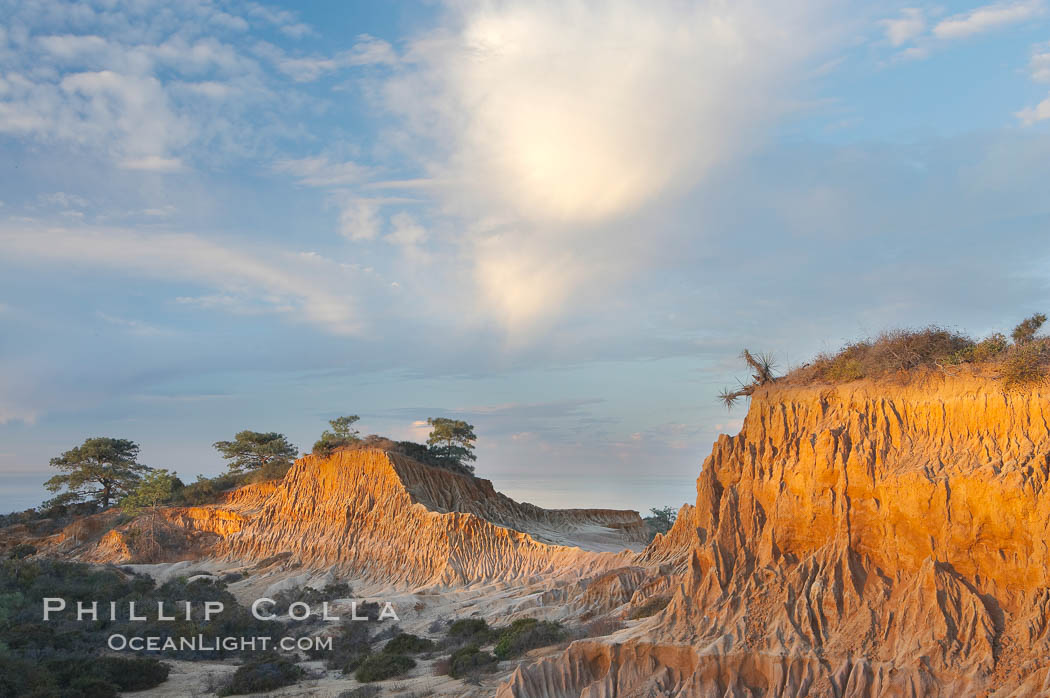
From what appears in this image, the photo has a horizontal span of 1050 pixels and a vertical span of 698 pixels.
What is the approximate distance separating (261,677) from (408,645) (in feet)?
14.9

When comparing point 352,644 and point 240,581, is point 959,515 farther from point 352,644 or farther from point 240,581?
point 240,581

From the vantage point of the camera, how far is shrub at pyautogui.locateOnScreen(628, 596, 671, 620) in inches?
730

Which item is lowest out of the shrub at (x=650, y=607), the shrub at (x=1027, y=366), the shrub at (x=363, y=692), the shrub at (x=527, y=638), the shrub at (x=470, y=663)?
the shrub at (x=363, y=692)

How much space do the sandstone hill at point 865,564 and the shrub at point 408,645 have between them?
968 centimetres

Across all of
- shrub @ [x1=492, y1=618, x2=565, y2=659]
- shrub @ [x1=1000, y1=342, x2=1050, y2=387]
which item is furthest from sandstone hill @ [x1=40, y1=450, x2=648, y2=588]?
shrub @ [x1=1000, y1=342, x2=1050, y2=387]

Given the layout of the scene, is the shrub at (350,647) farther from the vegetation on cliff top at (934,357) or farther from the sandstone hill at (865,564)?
the vegetation on cliff top at (934,357)

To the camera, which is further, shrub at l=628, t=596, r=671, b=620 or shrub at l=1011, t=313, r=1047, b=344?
shrub at l=628, t=596, r=671, b=620

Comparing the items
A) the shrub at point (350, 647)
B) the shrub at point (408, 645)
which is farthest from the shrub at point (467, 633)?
the shrub at point (350, 647)

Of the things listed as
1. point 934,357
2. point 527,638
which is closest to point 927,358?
point 934,357

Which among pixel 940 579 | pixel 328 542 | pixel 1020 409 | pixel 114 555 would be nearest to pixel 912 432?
pixel 1020 409

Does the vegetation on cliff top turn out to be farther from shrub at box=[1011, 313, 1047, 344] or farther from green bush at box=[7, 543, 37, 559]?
green bush at box=[7, 543, 37, 559]

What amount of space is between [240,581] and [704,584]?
30216 mm

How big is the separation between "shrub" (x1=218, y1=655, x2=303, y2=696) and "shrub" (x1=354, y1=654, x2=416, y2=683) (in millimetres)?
1836

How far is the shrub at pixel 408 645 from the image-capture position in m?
21.7
